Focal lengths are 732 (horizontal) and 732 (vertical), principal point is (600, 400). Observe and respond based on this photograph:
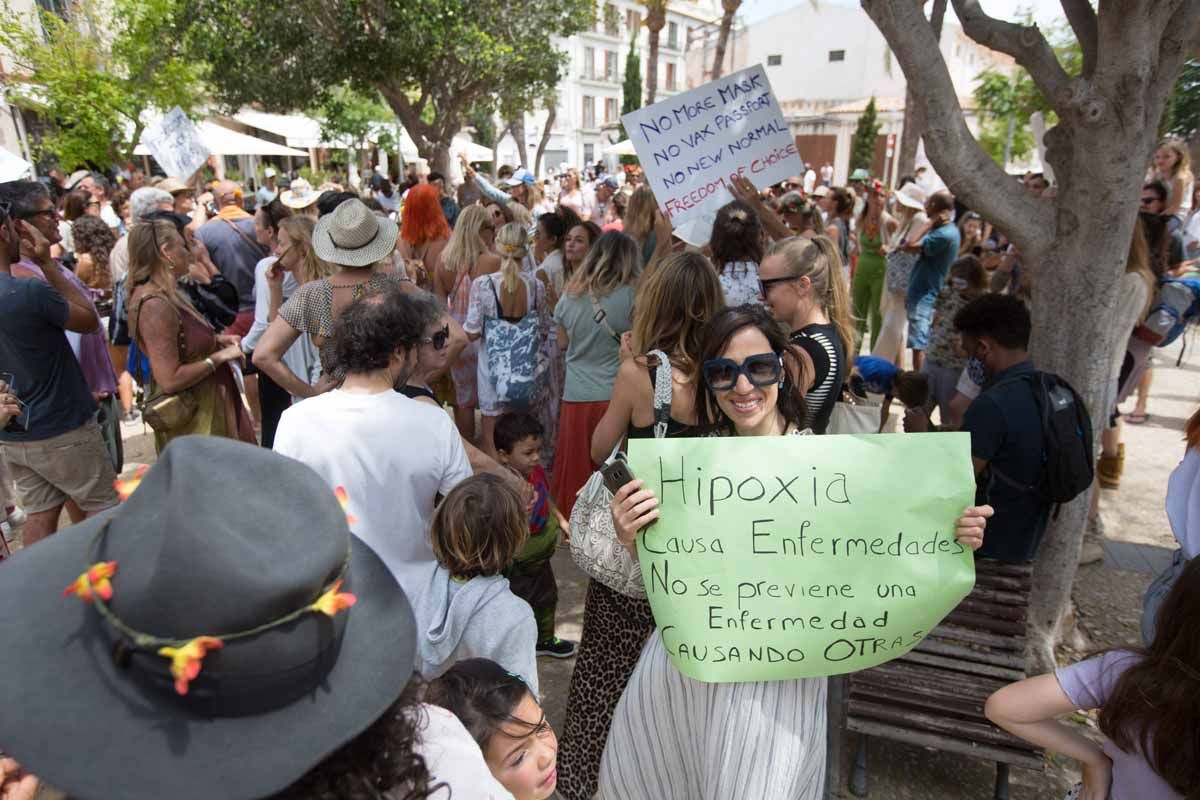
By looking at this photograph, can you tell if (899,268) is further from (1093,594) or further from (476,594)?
(476,594)

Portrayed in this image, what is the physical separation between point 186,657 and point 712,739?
51.1 inches

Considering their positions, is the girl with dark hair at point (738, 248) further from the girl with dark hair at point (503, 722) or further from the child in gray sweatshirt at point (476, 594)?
the girl with dark hair at point (503, 722)

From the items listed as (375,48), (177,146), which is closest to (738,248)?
(177,146)

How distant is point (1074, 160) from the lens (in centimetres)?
278

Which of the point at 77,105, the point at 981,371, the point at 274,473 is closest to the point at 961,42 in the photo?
the point at 77,105

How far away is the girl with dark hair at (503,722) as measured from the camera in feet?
4.95

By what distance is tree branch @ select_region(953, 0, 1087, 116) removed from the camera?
2770 mm

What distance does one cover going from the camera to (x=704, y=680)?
1.67 m

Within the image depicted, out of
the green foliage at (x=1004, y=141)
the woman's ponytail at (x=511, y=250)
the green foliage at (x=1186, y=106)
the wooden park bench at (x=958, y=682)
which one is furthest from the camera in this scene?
the green foliage at (x=1004, y=141)

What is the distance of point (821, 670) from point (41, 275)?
4.20 m

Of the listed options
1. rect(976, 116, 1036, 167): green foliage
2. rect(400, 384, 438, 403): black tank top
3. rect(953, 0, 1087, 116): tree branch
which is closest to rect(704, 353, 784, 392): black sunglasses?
rect(400, 384, 438, 403): black tank top

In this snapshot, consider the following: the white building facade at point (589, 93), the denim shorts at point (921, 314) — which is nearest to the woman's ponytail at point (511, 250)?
the denim shorts at point (921, 314)

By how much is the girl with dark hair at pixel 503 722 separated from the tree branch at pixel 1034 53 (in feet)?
9.28

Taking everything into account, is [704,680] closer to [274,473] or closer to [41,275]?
[274,473]
